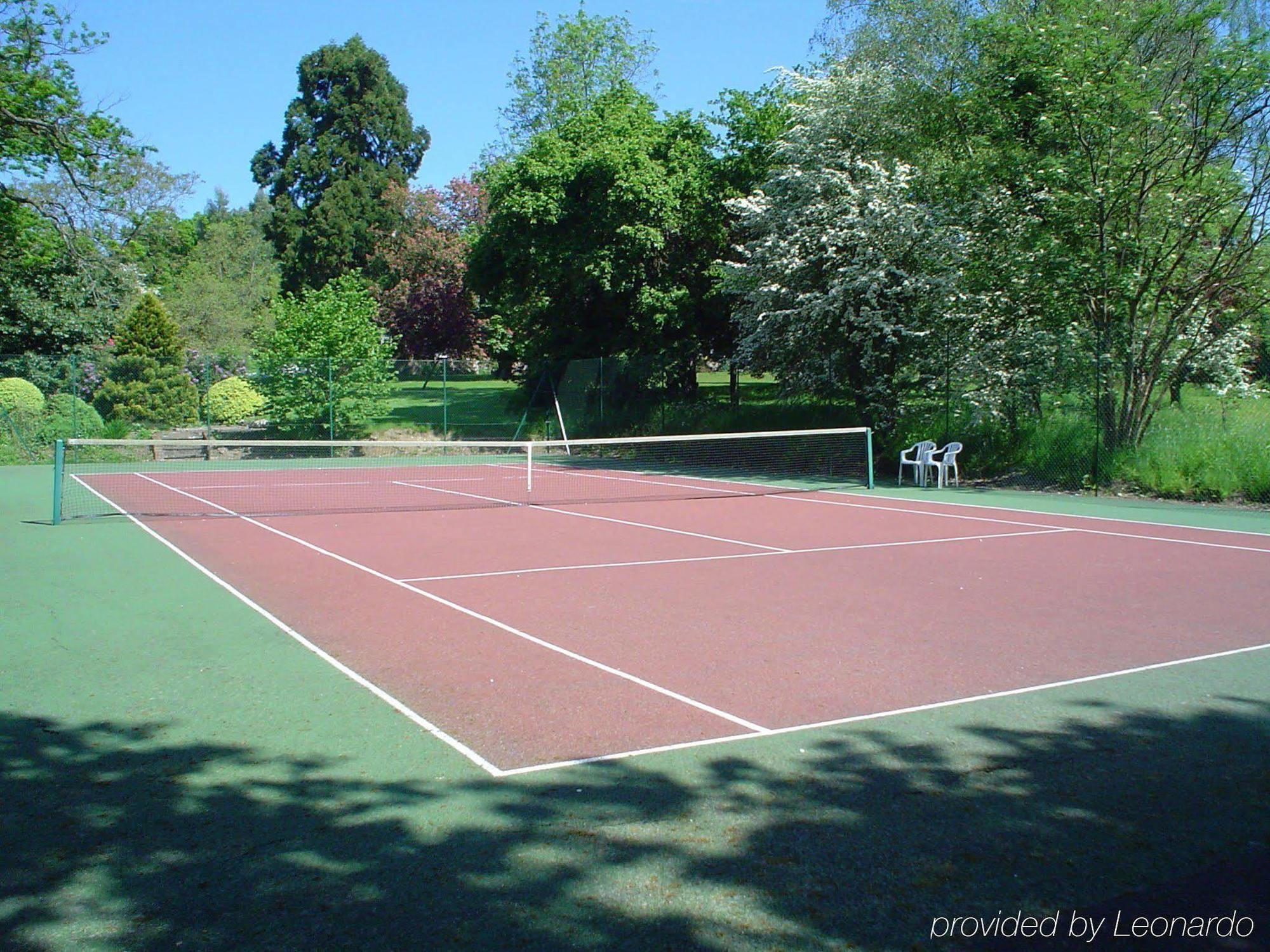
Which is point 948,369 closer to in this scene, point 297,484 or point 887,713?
point 297,484

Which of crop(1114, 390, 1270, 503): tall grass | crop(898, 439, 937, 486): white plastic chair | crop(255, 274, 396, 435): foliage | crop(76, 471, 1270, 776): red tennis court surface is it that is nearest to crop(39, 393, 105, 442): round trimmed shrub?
crop(255, 274, 396, 435): foliage

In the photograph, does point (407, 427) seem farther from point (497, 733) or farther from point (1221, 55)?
point (497, 733)

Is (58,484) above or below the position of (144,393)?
below

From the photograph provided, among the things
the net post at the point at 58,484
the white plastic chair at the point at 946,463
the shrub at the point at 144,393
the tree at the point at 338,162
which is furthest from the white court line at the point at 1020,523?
the tree at the point at 338,162

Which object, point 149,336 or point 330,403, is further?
point 149,336

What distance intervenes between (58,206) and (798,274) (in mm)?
18149

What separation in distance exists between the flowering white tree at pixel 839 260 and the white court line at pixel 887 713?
15.1 metres

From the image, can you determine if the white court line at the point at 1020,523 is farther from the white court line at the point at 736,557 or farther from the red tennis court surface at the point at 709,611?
the white court line at the point at 736,557

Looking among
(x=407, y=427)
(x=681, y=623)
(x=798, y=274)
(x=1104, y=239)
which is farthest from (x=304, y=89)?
(x=681, y=623)

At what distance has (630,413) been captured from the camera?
31.4 m

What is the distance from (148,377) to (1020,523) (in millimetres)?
25522

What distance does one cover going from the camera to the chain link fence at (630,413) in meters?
17.8

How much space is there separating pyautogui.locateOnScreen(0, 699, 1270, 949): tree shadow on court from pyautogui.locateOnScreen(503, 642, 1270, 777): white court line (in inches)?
4.9

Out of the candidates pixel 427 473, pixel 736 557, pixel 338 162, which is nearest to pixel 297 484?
pixel 427 473
